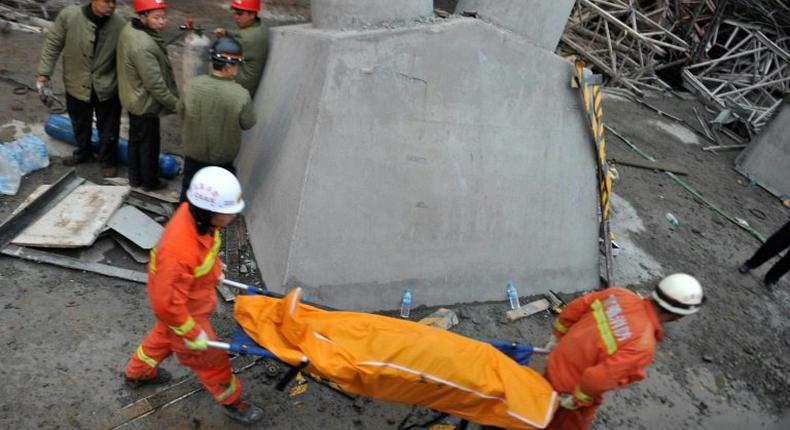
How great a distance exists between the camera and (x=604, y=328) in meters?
3.05

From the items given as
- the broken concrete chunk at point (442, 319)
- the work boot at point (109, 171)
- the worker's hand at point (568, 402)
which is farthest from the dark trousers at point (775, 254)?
the work boot at point (109, 171)

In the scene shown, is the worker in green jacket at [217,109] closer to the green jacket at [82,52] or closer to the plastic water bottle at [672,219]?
the green jacket at [82,52]

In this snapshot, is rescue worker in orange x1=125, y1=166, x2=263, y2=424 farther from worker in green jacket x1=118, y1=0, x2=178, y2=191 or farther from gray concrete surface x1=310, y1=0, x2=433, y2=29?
worker in green jacket x1=118, y1=0, x2=178, y2=191

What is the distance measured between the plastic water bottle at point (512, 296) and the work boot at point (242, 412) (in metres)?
2.68

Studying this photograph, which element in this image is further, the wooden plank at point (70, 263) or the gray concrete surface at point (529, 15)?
the gray concrete surface at point (529, 15)

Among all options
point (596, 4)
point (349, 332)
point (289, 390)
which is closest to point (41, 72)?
point (289, 390)

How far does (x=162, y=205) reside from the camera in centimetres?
543

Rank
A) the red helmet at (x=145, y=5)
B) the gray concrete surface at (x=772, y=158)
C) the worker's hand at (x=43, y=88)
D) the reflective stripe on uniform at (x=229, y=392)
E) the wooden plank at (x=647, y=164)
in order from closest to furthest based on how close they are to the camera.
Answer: the reflective stripe on uniform at (x=229, y=392) < the red helmet at (x=145, y=5) < the worker's hand at (x=43, y=88) < the wooden plank at (x=647, y=164) < the gray concrete surface at (x=772, y=158)

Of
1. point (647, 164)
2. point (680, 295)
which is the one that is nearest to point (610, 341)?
point (680, 295)

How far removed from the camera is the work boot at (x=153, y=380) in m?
3.59

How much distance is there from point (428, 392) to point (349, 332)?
56cm

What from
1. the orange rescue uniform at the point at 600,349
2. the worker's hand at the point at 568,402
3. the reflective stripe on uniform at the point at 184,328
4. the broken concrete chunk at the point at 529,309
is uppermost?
the orange rescue uniform at the point at 600,349

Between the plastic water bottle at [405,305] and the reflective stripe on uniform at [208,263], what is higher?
the reflective stripe on uniform at [208,263]

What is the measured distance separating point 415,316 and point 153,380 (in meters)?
2.21
